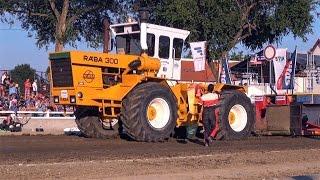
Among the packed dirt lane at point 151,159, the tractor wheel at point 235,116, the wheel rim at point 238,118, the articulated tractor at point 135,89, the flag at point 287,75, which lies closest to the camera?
the packed dirt lane at point 151,159

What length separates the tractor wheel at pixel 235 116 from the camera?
1967 cm

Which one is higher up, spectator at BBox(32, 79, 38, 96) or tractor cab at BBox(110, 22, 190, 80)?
tractor cab at BBox(110, 22, 190, 80)

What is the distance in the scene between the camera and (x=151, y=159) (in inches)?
555

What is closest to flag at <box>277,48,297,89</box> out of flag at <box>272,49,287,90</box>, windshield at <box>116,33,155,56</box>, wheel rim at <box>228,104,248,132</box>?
flag at <box>272,49,287,90</box>

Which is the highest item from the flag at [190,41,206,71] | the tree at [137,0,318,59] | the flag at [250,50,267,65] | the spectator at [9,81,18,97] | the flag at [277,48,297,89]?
the tree at [137,0,318,59]

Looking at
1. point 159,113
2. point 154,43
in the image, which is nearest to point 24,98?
point 154,43

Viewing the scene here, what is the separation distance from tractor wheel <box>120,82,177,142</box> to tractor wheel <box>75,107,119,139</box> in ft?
4.86

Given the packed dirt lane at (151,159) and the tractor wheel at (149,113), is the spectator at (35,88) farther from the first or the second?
the tractor wheel at (149,113)

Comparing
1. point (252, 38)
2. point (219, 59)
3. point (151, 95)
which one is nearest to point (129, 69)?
point (151, 95)

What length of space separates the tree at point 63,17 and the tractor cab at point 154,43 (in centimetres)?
1578

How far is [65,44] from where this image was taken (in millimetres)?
36156

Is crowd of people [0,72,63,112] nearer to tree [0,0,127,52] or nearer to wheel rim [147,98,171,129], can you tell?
tree [0,0,127,52]

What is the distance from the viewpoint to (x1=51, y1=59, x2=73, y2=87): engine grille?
58.9 ft

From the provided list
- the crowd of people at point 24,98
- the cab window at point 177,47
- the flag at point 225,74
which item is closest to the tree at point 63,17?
the crowd of people at point 24,98
